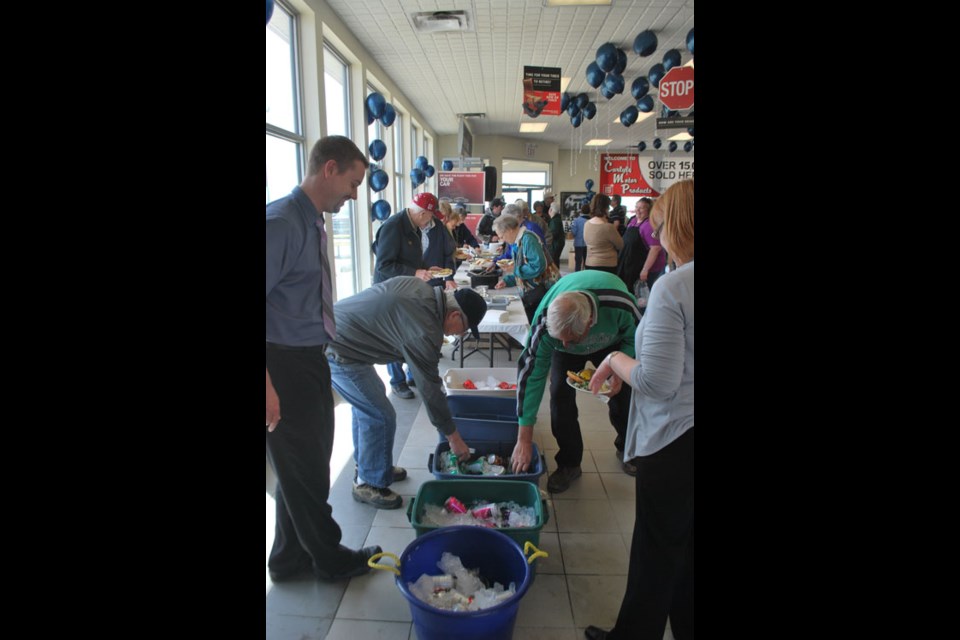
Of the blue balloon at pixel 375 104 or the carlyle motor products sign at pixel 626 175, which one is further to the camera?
the carlyle motor products sign at pixel 626 175

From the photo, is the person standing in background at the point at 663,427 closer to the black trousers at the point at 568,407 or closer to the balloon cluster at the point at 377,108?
the black trousers at the point at 568,407

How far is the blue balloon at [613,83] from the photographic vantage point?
22.2 feet

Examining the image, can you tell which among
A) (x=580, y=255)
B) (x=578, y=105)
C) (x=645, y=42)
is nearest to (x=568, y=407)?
(x=645, y=42)

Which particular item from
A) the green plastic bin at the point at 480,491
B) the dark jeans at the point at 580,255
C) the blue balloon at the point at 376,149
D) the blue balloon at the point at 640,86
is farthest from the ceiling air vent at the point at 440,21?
the dark jeans at the point at 580,255

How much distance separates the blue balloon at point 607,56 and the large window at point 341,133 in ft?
10.4

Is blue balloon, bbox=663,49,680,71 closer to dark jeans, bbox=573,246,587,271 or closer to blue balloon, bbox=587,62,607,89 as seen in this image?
blue balloon, bbox=587,62,607,89

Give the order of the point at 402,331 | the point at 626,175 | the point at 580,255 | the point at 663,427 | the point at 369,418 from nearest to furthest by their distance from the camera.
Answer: the point at 663,427, the point at 402,331, the point at 369,418, the point at 626,175, the point at 580,255

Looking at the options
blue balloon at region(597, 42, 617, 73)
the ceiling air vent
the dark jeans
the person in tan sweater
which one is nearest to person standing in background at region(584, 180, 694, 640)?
the person in tan sweater

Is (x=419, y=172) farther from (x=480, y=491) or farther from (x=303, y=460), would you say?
(x=303, y=460)

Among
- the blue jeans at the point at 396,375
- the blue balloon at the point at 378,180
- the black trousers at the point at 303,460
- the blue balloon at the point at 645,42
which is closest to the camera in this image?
the black trousers at the point at 303,460

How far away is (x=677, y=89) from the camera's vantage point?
528 centimetres

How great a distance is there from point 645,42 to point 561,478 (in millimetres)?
5372
